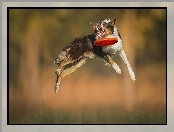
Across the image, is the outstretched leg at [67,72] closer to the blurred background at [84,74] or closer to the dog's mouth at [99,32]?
the blurred background at [84,74]

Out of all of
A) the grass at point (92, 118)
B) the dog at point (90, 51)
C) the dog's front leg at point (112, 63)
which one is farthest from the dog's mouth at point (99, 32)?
the grass at point (92, 118)

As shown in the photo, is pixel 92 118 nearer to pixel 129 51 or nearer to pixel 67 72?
pixel 67 72

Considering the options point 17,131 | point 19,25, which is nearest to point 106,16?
point 19,25

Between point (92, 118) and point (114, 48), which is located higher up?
point (114, 48)

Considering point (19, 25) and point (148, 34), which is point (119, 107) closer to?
point (148, 34)

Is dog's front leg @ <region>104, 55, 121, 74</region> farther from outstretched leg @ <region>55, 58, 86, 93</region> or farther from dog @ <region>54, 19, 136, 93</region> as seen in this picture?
outstretched leg @ <region>55, 58, 86, 93</region>

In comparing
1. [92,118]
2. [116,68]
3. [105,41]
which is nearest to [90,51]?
[105,41]

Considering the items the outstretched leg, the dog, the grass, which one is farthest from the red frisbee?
the grass
